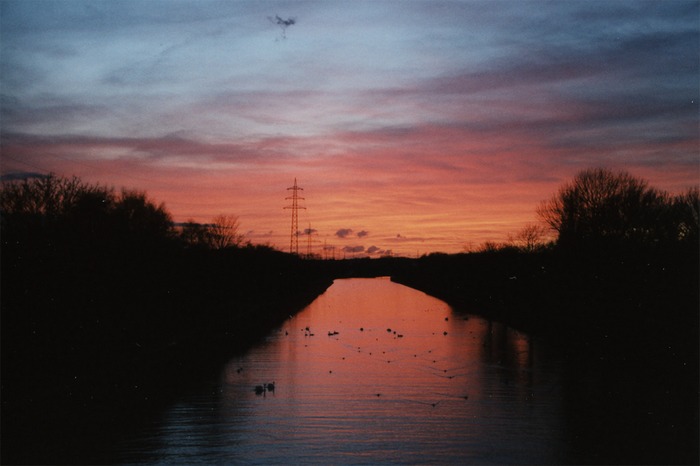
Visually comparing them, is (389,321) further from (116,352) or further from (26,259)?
(26,259)

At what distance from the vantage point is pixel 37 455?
1226cm

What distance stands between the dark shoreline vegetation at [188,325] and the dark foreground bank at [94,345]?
0.19 ft

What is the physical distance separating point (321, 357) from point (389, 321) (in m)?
17.4

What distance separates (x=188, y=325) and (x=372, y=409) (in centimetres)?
1854

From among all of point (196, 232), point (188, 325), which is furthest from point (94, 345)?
point (196, 232)

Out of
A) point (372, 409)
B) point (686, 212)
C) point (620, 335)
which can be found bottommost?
point (372, 409)

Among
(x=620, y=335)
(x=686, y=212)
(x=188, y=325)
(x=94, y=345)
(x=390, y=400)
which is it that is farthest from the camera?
(x=686, y=212)

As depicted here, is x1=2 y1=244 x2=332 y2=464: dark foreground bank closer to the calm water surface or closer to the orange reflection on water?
the calm water surface

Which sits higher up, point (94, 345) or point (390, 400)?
point (94, 345)

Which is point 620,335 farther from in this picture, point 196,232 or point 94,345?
point 196,232

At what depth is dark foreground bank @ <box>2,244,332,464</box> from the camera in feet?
47.0

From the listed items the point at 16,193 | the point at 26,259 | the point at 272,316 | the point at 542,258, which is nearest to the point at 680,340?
the point at 26,259

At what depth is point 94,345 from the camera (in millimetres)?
23234

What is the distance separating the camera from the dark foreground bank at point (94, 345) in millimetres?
14336
